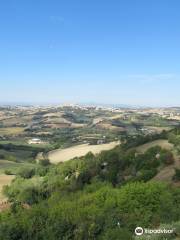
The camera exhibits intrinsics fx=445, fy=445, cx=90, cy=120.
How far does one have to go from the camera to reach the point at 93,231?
4809cm

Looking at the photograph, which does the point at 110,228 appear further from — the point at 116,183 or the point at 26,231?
the point at 116,183

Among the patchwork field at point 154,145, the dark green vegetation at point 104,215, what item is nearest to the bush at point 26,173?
the patchwork field at point 154,145

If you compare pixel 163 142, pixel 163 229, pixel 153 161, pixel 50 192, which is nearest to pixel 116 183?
pixel 153 161

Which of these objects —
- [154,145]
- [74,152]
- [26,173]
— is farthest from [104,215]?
[74,152]

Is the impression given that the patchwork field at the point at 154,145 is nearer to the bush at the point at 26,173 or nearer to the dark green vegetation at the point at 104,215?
the dark green vegetation at the point at 104,215

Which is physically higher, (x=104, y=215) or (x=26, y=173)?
(x=104, y=215)

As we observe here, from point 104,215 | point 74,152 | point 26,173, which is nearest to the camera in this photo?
point 104,215

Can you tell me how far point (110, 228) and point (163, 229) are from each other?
12.4 metres

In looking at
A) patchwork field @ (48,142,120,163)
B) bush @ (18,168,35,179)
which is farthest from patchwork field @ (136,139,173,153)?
patchwork field @ (48,142,120,163)

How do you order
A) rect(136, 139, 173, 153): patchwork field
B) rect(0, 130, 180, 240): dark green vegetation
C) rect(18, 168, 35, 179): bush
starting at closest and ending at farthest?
rect(0, 130, 180, 240): dark green vegetation
rect(136, 139, 173, 153): patchwork field
rect(18, 168, 35, 179): bush

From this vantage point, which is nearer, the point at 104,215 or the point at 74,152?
the point at 104,215

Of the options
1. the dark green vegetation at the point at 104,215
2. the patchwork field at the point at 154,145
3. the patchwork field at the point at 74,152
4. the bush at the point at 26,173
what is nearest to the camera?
the dark green vegetation at the point at 104,215

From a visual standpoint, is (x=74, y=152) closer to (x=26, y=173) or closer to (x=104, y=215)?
(x=26, y=173)

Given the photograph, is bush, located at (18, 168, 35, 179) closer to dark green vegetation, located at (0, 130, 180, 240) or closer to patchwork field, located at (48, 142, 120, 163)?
dark green vegetation, located at (0, 130, 180, 240)
